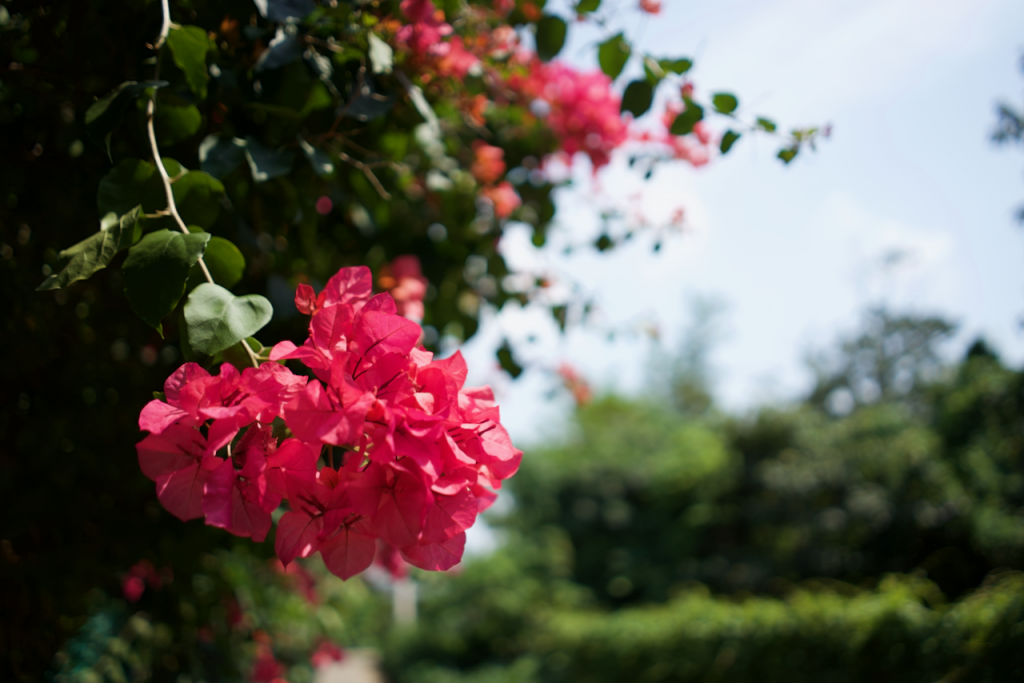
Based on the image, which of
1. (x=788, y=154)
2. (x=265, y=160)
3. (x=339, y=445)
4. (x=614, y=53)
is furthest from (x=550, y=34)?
(x=339, y=445)

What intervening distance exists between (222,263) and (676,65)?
977 millimetres

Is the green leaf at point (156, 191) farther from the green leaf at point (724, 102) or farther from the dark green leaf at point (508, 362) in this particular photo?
the dark green leaf at point (508, 362)

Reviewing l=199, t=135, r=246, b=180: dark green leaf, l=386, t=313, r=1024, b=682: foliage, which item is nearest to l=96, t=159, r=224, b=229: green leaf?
l=199, t=135, r=246, b=180: dark green leaf

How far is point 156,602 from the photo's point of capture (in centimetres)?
204

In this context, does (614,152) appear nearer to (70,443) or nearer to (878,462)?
(70,443)

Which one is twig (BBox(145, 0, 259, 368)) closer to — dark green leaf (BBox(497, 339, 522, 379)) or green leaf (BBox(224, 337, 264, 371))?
green leaf (BBox(224, 337, 264, 371))

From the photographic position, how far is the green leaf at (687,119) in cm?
131

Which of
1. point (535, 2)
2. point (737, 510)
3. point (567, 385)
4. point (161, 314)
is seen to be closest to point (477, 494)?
point (161, 314)

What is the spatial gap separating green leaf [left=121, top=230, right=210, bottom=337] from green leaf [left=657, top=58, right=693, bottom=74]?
3.30 ft

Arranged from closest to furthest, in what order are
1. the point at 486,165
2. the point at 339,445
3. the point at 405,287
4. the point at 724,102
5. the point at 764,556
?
the point at 339,445 < the point at 724,102 < the point at 405,287 < the point at 486,165 < the point at 764,556

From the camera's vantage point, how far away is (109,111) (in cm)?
86

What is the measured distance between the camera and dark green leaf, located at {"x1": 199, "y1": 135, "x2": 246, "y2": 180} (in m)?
0.97

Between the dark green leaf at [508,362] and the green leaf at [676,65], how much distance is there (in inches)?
35.5

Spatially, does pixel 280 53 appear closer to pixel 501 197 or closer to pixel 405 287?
pixel 405 287
